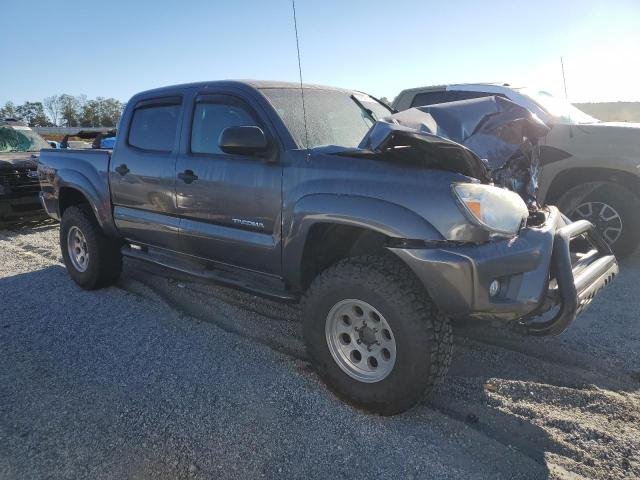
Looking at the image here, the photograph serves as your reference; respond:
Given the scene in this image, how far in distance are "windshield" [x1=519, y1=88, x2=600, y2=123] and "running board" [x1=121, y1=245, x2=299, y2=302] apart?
4.37 m

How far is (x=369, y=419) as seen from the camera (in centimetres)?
264

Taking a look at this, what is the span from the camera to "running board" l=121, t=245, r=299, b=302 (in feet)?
10.3

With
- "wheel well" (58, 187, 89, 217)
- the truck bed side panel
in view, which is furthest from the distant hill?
"wheel well" (58, 187, 89, 217)

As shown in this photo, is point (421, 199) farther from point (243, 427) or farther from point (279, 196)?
point (243, 427)

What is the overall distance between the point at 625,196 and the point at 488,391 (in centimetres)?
334

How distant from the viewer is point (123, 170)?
4160 millimetres

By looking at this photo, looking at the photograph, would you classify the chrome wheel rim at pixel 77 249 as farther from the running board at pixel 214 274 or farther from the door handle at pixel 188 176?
the door handle at pixel 188 176

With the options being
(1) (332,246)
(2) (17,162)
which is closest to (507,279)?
(1) (332,246)

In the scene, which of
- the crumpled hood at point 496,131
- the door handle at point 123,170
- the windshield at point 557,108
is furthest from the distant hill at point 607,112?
the door handle at point 123,170

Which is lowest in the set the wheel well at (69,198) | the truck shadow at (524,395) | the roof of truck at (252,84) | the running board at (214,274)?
the truck shadow at (524,395)

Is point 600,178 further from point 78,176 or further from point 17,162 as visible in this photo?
point 17,162

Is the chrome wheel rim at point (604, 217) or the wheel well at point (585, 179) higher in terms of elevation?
the wheel well at point (585, 179)

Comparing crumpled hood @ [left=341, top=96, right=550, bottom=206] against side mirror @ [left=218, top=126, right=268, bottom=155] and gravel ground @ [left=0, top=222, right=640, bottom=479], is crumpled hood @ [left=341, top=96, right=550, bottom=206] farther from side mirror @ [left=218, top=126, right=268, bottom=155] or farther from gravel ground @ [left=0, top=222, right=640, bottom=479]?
gravel ground @ [left=0, top=222, right=640, bottom=479]

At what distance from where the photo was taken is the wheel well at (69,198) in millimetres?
4949
